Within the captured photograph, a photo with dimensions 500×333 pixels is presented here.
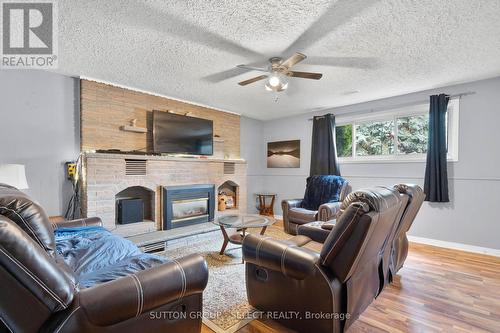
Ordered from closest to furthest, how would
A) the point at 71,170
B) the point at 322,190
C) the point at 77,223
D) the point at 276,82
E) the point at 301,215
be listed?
the point at 77,223, the point at 276,82, the point at 71,170, the point at 301,215, the point at 322,190

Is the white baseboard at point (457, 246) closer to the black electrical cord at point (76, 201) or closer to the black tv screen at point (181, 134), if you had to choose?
the black tv screen at point (181, 134)

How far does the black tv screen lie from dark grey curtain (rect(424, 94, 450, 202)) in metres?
3.63

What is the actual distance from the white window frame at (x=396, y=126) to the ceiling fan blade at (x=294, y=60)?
264 cm

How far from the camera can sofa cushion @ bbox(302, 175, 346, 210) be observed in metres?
4.21

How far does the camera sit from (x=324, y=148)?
4867mm

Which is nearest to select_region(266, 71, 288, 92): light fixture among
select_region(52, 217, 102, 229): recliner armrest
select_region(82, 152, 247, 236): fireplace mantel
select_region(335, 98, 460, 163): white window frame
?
select_region(82, 152, 247, 236): fireplace mantel

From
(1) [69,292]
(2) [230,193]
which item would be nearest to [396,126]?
(2) [230,193]

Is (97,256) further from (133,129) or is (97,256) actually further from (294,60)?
(133,129)

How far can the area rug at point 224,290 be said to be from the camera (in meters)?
1.83

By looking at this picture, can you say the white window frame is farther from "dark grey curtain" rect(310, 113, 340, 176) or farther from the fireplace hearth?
the fireplace hearth

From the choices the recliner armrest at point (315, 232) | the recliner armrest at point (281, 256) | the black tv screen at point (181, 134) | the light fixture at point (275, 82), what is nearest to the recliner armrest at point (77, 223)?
the black tv screen at point (181, 134)

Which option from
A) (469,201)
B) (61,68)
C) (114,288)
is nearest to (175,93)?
(61,68)

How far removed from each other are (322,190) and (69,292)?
390 centimetres

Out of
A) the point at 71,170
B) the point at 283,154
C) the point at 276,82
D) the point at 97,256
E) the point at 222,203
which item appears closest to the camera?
the point at 97,256
